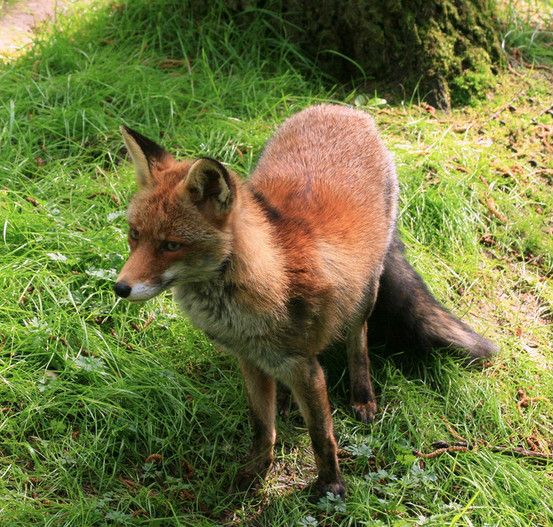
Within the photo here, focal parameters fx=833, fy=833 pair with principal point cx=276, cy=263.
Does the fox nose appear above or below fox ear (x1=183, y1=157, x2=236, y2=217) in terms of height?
below

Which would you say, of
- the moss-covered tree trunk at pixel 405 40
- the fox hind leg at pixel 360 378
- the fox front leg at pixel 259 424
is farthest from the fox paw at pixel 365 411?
the moss-covered tree trunk at pixel 405 40

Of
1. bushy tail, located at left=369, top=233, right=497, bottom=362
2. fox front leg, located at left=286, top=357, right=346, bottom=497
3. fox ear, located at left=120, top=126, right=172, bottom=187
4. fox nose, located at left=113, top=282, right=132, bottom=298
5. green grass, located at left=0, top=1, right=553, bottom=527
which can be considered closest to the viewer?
fox nose, located at left=113, top=282, right=132, bottom=298

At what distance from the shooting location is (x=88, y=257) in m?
4.89

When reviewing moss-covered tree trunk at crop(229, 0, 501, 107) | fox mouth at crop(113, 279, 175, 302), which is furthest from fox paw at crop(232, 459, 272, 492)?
moss-covered tree trunk at crop(229, 0, 501, 107)

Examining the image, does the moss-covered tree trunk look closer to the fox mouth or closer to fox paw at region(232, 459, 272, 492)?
fox paw at region(232, 459, 272, 492)

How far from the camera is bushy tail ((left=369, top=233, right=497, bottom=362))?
4684mm

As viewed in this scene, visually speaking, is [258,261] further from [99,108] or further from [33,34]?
[33,34]

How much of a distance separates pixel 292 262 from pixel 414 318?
124 cm

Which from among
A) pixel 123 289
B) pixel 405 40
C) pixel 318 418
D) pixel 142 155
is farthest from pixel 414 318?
pixel 405 40

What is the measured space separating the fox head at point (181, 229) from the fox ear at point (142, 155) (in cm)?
9

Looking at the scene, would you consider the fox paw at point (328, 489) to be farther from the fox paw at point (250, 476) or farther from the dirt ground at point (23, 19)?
the dirt ground at point (23, 19)

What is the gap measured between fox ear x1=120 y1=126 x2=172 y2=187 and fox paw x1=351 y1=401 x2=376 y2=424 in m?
1.81

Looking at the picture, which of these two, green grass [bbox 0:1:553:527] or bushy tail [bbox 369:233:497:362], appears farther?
bushy tail [bbox 369:233:497:362]

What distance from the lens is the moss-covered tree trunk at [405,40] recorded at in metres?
6.25
